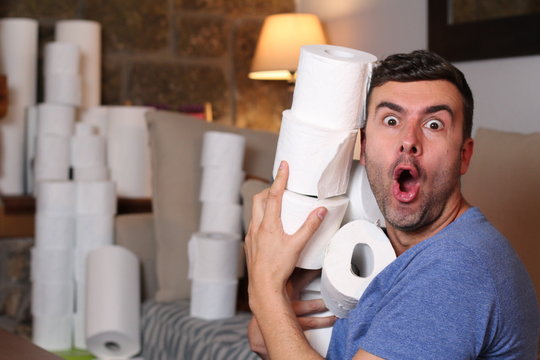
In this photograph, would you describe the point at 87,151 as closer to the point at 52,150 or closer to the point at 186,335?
the point at 52,150

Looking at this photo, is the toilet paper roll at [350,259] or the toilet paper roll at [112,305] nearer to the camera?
the toilet paper roll at [350,259]

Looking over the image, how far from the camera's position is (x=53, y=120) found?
2740 millimetres

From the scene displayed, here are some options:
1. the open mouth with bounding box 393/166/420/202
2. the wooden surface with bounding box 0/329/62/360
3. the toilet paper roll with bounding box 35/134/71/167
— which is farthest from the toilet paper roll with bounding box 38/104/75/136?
the open mouth with bounding box 393/166/420/202

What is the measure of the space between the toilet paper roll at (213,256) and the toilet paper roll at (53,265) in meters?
0.48

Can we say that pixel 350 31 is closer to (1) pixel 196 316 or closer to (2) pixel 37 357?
(1) pixel 196 316

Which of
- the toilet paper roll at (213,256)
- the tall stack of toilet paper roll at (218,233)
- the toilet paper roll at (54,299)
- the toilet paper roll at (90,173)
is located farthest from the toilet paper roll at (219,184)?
the toilet paper roll at (54,299)

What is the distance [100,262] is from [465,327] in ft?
5.27

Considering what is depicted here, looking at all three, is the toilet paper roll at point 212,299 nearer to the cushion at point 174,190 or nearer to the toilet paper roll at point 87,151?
the cushion at point 174,190

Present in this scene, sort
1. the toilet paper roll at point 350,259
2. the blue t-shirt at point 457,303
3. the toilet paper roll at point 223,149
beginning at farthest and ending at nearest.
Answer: the toilet paper roll at point 223,149 → the toilet paper roll at point 350,259 → the blue t-shirt at point 457,303

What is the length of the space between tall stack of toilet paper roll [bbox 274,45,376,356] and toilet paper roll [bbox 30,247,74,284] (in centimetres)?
148

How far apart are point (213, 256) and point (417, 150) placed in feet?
4.07

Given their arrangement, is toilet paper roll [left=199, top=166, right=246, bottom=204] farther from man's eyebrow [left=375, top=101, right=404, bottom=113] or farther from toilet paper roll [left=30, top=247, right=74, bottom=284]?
man's eyebrow [left=375, top=101, right=404, bottom=113]

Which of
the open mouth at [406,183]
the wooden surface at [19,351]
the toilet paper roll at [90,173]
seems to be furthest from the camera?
the toilet paper roll at [90,173]

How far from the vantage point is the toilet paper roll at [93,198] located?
2.53 metres
